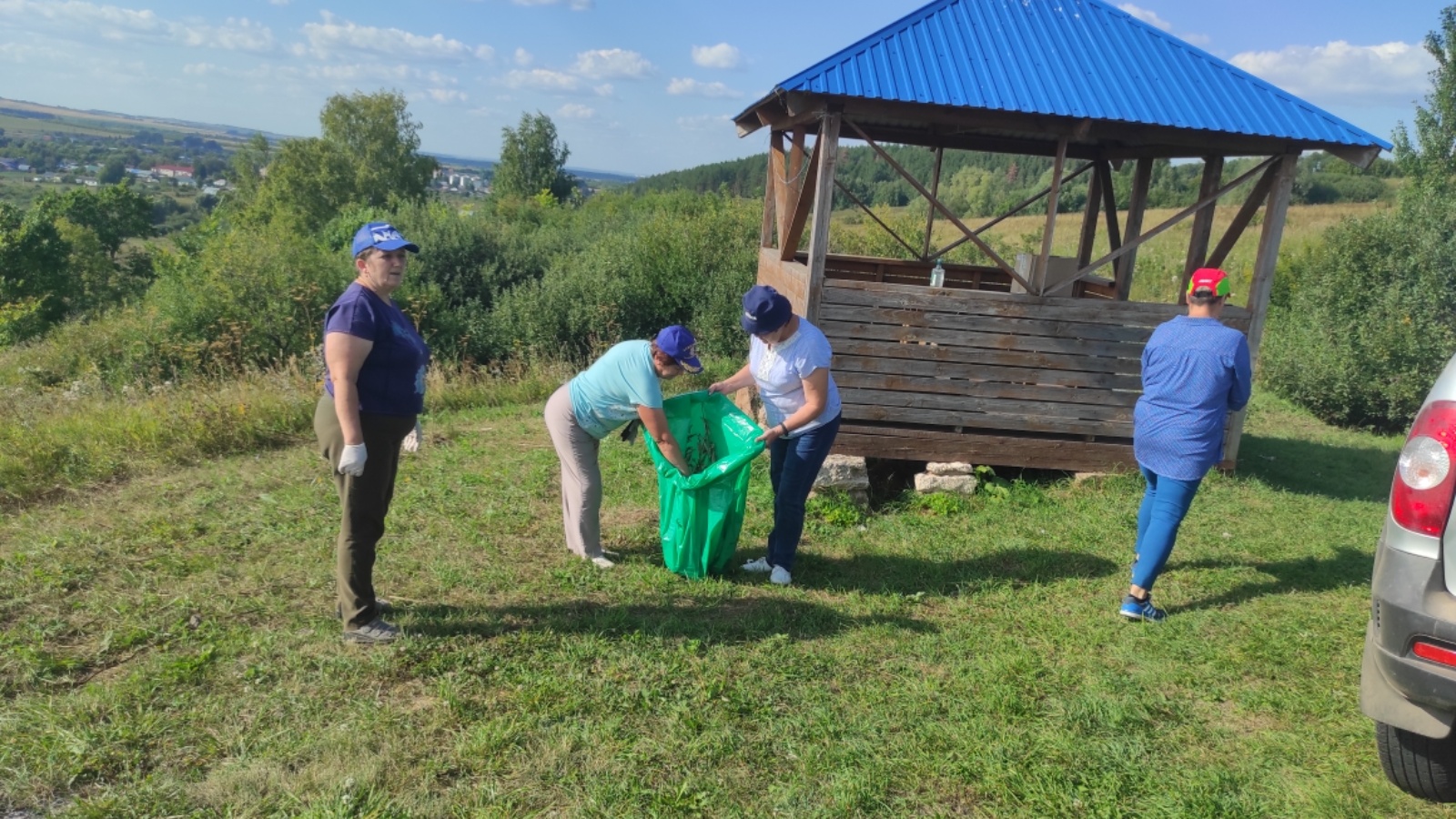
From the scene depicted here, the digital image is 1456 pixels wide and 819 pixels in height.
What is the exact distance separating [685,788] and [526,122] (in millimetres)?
61786

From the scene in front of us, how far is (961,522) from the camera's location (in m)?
6.05

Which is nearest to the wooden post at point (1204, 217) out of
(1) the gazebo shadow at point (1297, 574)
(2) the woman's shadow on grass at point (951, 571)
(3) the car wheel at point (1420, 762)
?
(1) the gazebo shadow at point (1297, 574)

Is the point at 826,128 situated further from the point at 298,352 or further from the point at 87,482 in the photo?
the point at 298,352

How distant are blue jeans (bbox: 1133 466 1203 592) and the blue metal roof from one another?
2978 millimetres

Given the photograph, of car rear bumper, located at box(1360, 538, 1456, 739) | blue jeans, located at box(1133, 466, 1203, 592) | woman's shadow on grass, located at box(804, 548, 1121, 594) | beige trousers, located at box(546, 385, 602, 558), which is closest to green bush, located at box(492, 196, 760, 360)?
beige trousers, located at box(546, 385, 602, 558)

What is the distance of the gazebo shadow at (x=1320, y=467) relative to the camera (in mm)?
7219

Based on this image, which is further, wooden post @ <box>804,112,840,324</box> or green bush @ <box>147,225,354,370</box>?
green bush @ <box>147,225,354,370</box>

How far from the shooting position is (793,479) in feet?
15.2

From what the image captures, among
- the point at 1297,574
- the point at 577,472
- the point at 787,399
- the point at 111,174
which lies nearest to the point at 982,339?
the point at 1297,574

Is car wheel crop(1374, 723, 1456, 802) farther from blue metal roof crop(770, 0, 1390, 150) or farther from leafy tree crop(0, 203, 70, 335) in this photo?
leafy tree crop(0, 203, 70, 335)

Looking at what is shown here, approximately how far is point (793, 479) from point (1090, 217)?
267 inches

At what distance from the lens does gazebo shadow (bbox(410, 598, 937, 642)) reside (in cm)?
401

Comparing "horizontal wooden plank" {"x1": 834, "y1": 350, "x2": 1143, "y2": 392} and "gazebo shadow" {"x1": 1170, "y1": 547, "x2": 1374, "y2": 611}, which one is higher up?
"horizontal wooden plank" {"x1": 834, "y1": 350, "x2": 1143, "y2": 392}

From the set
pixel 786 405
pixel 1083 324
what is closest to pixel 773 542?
pixel 786 405
